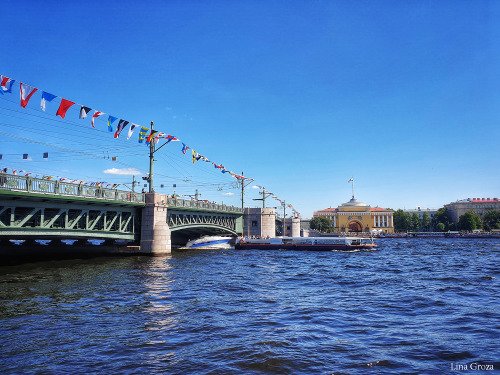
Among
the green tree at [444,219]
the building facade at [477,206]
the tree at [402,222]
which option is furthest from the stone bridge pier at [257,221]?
the building facade at [477,206]

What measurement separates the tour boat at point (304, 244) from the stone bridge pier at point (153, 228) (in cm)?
2369

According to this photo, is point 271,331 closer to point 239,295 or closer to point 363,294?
point 239,295

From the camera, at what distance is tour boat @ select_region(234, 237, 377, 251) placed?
5478 centimetres

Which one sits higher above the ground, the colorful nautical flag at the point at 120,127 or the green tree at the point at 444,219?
the colorful nautical flag at the point at 120,127

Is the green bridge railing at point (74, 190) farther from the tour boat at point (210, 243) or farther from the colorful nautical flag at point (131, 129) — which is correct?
the tour boat at point (210, 243)

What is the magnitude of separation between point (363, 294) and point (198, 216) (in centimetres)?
3290

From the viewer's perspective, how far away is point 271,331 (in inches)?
408

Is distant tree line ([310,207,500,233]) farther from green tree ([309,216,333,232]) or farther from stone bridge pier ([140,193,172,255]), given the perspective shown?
stone bridge pier ([140,193,172,255])

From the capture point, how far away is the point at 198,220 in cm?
4716

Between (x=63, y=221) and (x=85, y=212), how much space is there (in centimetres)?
215

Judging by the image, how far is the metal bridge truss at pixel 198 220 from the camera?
134ft

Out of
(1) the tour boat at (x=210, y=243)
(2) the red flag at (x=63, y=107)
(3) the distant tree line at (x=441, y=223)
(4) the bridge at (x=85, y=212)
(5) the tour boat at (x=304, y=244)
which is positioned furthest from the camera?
(3) the distant tree line at (x=441, y=223)

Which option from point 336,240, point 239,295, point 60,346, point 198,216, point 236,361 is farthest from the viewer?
point 336,240

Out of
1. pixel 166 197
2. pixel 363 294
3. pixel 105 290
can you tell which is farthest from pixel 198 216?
pixel 363 294
